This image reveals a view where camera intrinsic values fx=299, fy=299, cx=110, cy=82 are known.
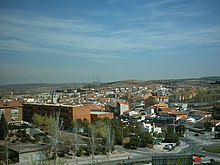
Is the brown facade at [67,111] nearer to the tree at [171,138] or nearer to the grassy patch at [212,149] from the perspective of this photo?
the tree at [171,138]

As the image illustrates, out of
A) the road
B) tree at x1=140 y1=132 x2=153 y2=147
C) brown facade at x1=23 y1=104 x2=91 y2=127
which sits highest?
brown facade at x1=23 y1=104 x2=91 y2=127

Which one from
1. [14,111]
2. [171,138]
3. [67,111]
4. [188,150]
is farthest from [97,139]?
[14,111]

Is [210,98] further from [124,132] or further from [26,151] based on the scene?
[26,151]

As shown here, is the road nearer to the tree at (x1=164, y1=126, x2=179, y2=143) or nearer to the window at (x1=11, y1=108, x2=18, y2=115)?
the tree at (x1=164, y1=126, x2=179, y2=143)

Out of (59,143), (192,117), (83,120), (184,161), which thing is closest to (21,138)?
(59,143)

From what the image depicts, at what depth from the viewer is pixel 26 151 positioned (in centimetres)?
884

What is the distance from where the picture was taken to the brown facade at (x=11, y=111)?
43.7 ft

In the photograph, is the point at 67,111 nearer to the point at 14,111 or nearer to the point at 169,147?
the point at 14,111

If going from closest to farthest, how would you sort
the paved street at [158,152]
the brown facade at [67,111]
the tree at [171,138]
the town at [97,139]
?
the town at [97,139] < the paved street at [158,152] < the tree at [171,138] < the brown facade at [67,111]

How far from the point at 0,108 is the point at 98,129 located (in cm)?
475

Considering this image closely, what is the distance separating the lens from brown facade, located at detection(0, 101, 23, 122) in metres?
13.3

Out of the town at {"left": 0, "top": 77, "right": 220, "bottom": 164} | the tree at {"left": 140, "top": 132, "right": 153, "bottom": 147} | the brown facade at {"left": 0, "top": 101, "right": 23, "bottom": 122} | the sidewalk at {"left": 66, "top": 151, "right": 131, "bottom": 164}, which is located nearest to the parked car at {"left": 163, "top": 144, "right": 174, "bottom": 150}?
the town at {"left": 0, "top": 77, "right": 220, "bottom": 164}

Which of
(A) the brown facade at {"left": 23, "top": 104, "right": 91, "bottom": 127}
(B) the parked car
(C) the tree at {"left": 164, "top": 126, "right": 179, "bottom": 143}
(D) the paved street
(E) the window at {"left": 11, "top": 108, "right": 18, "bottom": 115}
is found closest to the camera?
(D) the paved street

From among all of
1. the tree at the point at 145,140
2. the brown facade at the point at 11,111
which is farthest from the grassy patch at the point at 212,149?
the brown facade at the point at 11,111
